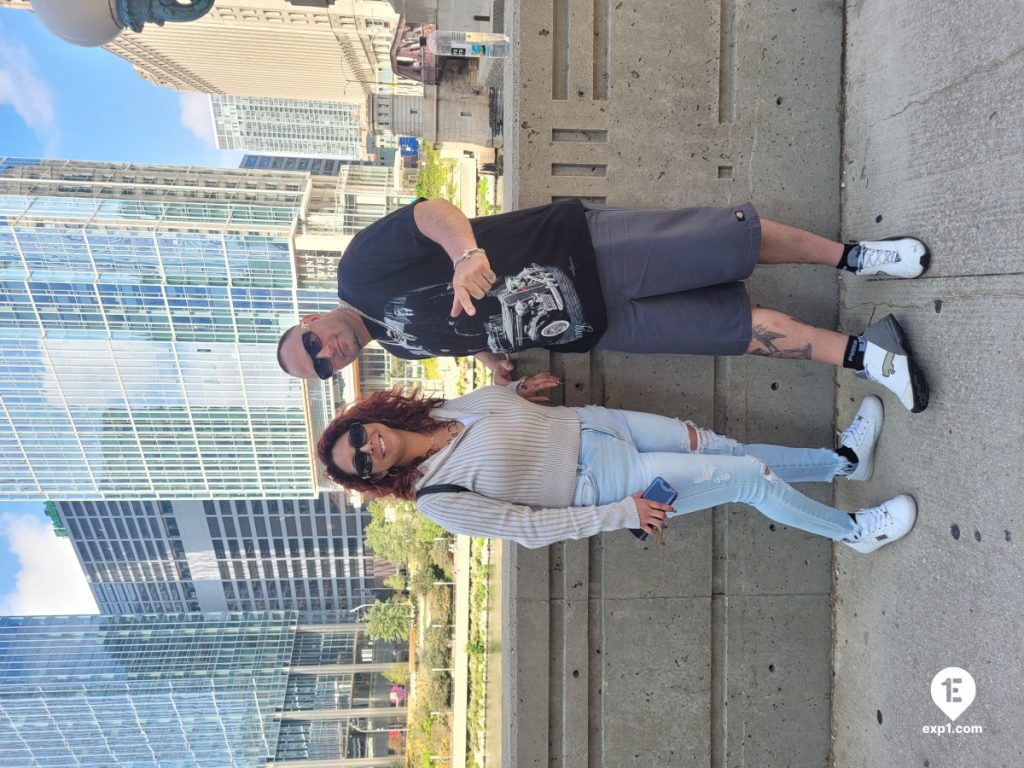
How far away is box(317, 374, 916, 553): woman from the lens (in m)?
2.58

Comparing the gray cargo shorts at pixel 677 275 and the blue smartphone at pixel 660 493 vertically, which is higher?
the gray cargo shorts at pixel 677 275

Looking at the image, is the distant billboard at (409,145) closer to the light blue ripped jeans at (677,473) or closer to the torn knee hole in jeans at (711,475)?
the light blue ripped jeans at (677,473)

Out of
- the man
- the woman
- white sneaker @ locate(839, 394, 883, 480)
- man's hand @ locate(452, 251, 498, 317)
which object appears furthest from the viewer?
white sneaker @ locate(839, 394, 883, 480)

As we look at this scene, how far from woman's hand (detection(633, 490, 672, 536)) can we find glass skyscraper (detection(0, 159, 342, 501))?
11.2m

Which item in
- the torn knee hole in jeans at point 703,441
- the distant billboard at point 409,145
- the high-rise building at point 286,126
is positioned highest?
the high-rise building at point 286,126

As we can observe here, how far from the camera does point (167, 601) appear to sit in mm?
35000

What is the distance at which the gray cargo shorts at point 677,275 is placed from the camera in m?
2.80

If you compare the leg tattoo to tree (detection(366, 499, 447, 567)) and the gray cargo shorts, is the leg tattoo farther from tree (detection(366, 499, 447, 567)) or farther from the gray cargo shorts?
tree (detection(366, 499, 447, 567))

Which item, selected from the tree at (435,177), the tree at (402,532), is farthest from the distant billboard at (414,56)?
the tree at (402,532)

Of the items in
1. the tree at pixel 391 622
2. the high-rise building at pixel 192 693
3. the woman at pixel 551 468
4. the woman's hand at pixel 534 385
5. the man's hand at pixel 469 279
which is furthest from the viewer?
the high-rise building at pixel 192 693

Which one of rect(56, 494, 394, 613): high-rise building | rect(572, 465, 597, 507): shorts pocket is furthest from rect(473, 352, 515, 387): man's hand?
rect(56, 494, 394, 613): high-rise building

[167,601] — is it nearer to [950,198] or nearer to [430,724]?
[430,724]

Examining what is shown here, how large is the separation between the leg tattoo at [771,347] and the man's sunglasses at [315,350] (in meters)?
2.13

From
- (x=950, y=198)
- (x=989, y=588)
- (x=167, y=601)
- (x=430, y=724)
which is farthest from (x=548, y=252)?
(x=167, y=601)
